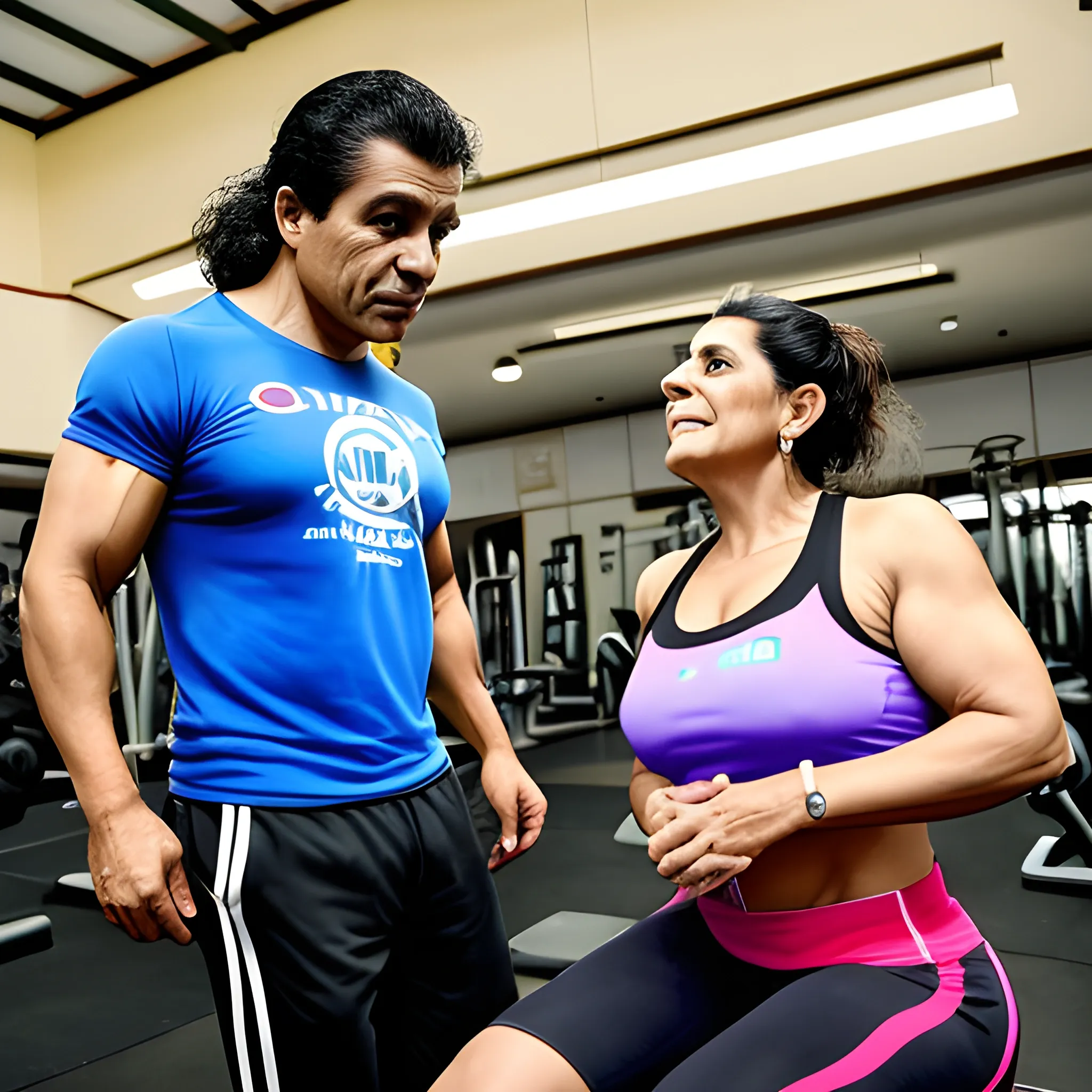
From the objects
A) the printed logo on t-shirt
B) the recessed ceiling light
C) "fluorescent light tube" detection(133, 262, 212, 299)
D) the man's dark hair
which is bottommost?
the printed logo on t-shirt

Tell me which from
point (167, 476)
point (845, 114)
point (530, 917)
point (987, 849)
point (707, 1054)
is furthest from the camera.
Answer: point (987, 849)

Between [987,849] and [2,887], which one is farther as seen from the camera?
[2,887]

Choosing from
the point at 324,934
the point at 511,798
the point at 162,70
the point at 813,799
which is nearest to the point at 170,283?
the point at 162,70

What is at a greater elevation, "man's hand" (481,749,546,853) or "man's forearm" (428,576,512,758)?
"man's forearm" (428,576,512,758)

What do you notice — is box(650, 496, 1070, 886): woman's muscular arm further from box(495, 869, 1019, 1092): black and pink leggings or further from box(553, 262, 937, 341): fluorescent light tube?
box(553, 262, 937, 341): fluorescent light tube

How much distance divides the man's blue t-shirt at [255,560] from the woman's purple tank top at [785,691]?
12.5 inches

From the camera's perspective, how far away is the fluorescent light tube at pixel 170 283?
4.27 meters

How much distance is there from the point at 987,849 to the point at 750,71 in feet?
10.4

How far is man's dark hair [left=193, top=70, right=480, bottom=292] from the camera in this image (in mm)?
1034

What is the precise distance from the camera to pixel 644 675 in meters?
1.13

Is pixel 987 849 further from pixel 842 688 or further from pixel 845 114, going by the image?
pixel 842 688

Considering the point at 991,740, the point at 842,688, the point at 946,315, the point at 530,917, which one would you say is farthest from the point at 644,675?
the point at 946,315

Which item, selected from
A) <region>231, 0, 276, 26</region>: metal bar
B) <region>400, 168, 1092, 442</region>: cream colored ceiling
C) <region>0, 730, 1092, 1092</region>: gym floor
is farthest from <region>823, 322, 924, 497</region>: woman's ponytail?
<region>231, 0, 276, 26</region>: metal bar

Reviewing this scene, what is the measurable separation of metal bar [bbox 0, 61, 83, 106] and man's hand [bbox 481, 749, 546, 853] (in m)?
4.48
